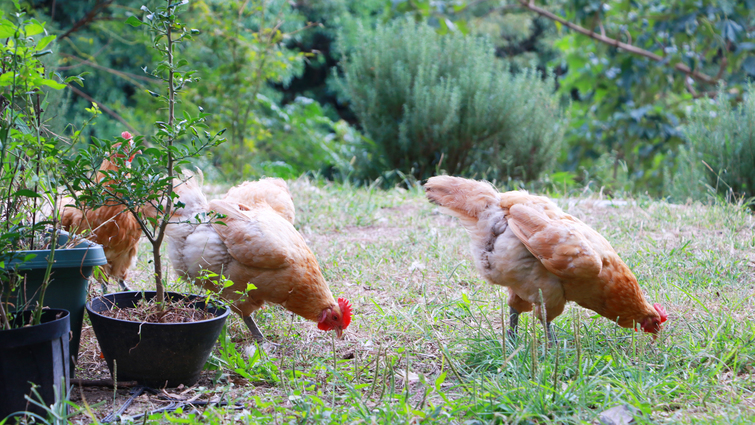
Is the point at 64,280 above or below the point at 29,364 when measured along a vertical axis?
above

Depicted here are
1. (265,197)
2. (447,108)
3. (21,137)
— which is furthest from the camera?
(447,108)

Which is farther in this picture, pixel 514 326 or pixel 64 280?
pixel 514 326

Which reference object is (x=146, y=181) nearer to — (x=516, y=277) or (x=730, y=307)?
(x=516, y=277)

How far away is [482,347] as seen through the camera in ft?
8.55

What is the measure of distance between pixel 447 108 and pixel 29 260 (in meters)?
5.61

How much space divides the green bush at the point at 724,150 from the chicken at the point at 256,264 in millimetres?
4414

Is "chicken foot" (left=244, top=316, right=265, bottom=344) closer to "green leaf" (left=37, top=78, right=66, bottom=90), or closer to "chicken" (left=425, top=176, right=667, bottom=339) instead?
"chicken" (left=425, top=176, right=667, bottom=339)

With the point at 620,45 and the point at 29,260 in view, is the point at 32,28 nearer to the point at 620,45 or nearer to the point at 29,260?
the point at 29,260

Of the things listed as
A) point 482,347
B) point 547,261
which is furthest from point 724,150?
point 482,347

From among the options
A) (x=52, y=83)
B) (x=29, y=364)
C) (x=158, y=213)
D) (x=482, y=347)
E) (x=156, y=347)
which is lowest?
(x=482, y=347)

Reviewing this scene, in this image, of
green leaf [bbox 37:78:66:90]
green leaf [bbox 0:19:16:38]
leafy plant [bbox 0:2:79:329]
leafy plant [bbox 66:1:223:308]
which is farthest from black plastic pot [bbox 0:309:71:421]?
green leaf [bbox 0:19:16:38]

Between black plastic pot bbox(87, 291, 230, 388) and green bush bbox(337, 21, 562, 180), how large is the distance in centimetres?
508

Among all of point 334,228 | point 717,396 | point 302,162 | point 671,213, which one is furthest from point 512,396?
point 302,162

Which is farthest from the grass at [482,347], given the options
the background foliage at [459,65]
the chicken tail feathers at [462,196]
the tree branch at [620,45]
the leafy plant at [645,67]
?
the tree branch at [620,45]
